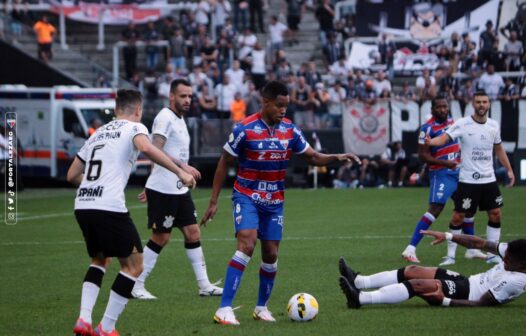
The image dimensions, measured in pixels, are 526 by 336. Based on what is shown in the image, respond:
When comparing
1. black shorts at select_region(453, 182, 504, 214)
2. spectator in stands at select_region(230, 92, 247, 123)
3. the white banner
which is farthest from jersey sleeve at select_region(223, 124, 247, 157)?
spectator in stands at select_region(230, 92, 247, 123)

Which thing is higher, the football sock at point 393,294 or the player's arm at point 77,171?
the player's arm at point 77,171

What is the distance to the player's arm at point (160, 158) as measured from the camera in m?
10.5

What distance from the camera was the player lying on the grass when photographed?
12.3 meters

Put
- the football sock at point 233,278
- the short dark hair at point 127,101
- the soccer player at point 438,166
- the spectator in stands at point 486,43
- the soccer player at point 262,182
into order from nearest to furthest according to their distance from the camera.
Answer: the short dark hair at point 127,101 < the football sock at point 233,278 < the soccer player at point 262,182 < the soccer player at point 438,166 < the spectator in stands at point 486,43

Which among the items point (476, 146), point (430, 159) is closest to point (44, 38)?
point (430, 159)

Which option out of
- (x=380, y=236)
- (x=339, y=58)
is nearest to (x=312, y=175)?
(x=339, y=58)

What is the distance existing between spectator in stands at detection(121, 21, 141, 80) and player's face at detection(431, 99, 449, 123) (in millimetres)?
25194

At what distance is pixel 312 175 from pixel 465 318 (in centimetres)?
2357

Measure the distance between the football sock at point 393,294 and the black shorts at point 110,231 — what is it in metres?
2.85

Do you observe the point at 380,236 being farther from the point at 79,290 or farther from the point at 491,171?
the point at 79,290

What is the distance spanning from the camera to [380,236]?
2097cm

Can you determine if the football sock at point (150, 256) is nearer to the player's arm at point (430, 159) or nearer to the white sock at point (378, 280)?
the white sock at point (378, 280)

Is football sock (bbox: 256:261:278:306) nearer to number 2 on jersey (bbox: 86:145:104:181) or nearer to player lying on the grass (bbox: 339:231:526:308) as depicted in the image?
player lying on the grass (bbox: 339:231:526:308)

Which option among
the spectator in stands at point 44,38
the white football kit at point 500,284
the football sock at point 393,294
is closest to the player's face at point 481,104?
the white football kit at point 500,284
